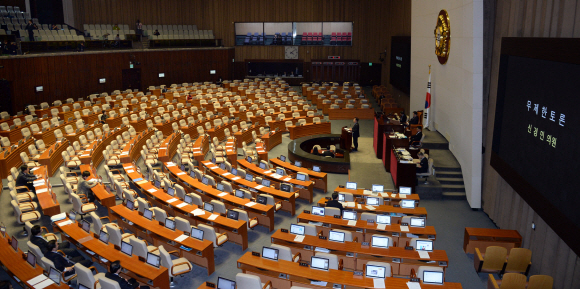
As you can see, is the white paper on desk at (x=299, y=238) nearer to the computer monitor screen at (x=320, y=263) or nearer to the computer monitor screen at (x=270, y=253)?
the computer monitor screen at (x=270, y=253)

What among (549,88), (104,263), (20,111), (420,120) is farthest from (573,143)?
(20,111)

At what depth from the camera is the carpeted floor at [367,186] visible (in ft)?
30.4

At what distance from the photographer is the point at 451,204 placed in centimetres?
1355

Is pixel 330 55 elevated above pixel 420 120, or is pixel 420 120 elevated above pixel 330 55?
pixel 330 55

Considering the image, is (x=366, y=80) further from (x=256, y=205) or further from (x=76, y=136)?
(x=256, y=205)

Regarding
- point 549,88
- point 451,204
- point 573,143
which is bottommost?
point 451,204

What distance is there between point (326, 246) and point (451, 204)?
610 centimetres

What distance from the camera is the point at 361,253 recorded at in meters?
8.95

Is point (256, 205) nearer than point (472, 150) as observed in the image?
Yes

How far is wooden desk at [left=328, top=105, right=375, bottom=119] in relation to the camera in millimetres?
26016

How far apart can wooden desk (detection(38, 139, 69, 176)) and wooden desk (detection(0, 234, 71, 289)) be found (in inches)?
256

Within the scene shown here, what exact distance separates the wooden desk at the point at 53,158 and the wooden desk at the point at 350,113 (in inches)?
579

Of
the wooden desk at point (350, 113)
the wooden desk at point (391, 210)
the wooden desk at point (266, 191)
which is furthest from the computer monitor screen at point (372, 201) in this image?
the wooden desk at point (350, 113)

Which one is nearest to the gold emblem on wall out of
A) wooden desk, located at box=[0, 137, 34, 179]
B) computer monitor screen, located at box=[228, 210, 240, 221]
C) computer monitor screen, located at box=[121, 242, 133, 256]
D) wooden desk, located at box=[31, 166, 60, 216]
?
computer monitor screen, located at box=[228, 210, 240, 221]
